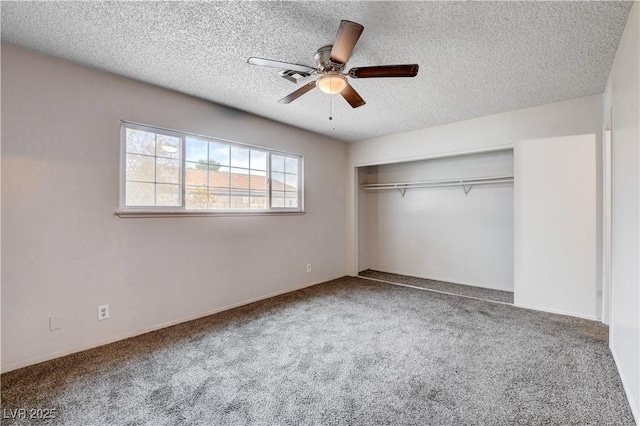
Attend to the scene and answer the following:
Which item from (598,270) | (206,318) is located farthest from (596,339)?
(206,318)

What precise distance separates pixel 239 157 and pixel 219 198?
1.99ft

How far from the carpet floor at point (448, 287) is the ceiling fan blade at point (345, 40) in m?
3.56

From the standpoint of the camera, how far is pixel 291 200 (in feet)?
14.3

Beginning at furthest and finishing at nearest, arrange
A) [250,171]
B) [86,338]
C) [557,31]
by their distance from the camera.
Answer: [250,171], [86,338], [557,31]

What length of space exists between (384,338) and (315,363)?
30.5 inches

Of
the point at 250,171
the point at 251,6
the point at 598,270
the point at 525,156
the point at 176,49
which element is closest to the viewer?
the point at 251,6

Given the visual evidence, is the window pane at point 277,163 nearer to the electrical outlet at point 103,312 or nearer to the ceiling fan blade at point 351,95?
the ceiling fan blade at point 351,95

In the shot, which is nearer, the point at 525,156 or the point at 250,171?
the point at 525,156

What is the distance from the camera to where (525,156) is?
3.47 metres

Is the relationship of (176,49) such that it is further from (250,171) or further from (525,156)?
(525,156)

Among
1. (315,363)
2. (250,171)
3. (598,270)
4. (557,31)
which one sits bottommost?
(315,363)

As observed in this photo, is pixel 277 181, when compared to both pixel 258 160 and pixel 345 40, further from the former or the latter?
pixel 345 40

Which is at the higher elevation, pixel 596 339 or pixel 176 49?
pixel 176 49

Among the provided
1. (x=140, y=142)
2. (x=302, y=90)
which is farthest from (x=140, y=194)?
(x=302, y=90)
